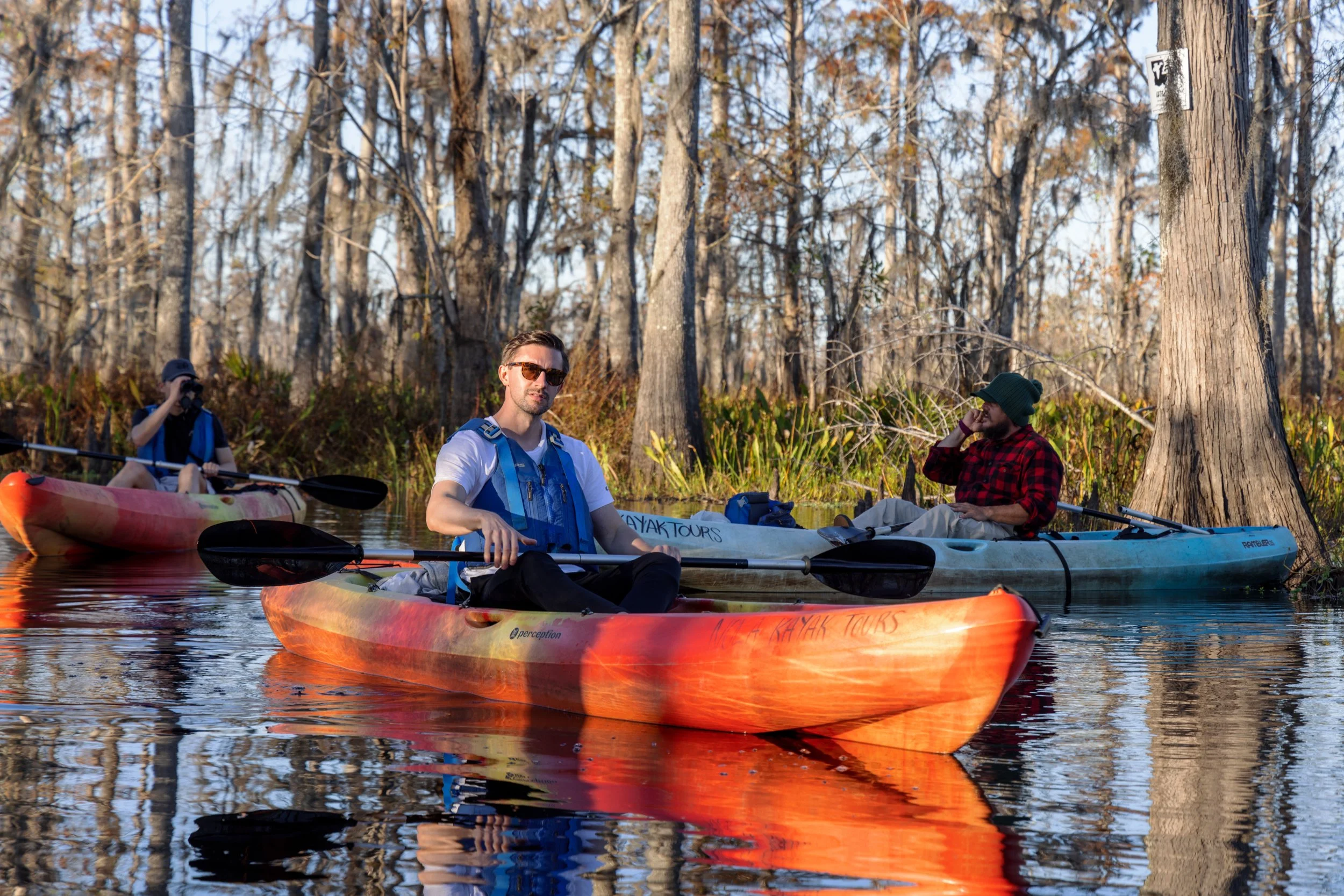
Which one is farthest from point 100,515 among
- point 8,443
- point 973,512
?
point 973,512

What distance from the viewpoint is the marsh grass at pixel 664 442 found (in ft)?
40.5

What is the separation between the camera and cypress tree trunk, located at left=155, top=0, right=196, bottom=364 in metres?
20.5

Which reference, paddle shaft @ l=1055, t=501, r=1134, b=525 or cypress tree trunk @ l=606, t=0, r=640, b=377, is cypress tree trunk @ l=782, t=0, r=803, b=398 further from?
paddle shaft @ l=1055, t=501, r=1134, b=525

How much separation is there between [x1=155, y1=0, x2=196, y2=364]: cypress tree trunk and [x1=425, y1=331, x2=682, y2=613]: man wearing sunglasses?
15562 millimetres

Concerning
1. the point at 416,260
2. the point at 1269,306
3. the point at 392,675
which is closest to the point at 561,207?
the point at 416,260

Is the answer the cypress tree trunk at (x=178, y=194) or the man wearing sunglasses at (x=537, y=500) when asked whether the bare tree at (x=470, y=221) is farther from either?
the man wearing sunglasses at (x=537, y=500)

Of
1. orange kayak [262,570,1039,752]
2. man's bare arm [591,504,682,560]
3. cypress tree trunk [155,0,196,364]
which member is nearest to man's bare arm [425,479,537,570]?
orange kayak [262,570,1039,752]

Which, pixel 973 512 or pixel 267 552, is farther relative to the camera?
pixel 973 512

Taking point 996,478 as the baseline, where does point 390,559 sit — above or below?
below

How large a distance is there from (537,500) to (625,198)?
1730 centimetres

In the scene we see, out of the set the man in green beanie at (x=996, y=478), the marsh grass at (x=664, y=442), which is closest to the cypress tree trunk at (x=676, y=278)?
the marsh grass at (x=664, y=442)

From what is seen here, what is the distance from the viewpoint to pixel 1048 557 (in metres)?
9.09

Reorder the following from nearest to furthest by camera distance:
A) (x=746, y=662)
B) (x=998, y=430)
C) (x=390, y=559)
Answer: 1. (x=746, y=662)
2. (x=390, y=559)
3. (x=998, y=430)

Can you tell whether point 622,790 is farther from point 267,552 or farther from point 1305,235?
point 1305,235
